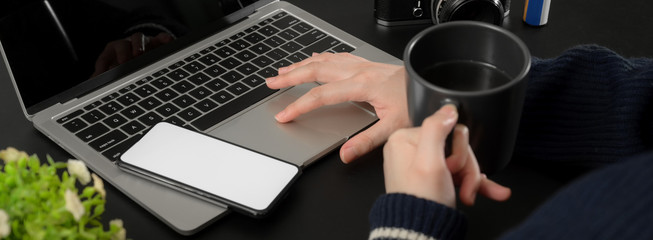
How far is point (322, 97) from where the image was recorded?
90 cm

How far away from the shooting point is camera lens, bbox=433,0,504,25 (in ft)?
3.29

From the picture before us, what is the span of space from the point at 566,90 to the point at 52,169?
60 cm

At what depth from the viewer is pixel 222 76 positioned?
3.23ft

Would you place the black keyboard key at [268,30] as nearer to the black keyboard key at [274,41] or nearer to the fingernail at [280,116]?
the black keyboard key at [274,41]

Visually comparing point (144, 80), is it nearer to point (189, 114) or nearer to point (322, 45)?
point (189, 114)

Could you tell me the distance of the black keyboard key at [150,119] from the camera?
2.96 ft

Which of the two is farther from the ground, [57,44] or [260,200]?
[57,44]

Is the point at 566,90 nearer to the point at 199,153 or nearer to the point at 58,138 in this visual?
the point at 199,153

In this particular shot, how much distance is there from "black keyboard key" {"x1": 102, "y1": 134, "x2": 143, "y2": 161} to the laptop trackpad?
0.32 ft

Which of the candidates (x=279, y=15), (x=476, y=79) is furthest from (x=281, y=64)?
(x=476, y=79)

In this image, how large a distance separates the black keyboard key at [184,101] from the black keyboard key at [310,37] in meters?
0.20

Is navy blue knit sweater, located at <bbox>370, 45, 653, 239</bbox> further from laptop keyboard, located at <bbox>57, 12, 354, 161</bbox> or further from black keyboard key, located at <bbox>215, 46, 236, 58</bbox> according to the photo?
black keyboard key, located at <bbox>215, 46, 236, 58</bbox>

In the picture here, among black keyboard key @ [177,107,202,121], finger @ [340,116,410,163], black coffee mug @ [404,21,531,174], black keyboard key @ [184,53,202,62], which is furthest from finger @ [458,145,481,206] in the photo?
black keyboard key @ [184,53,202,62]

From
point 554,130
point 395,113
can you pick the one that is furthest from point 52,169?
point 554,130
